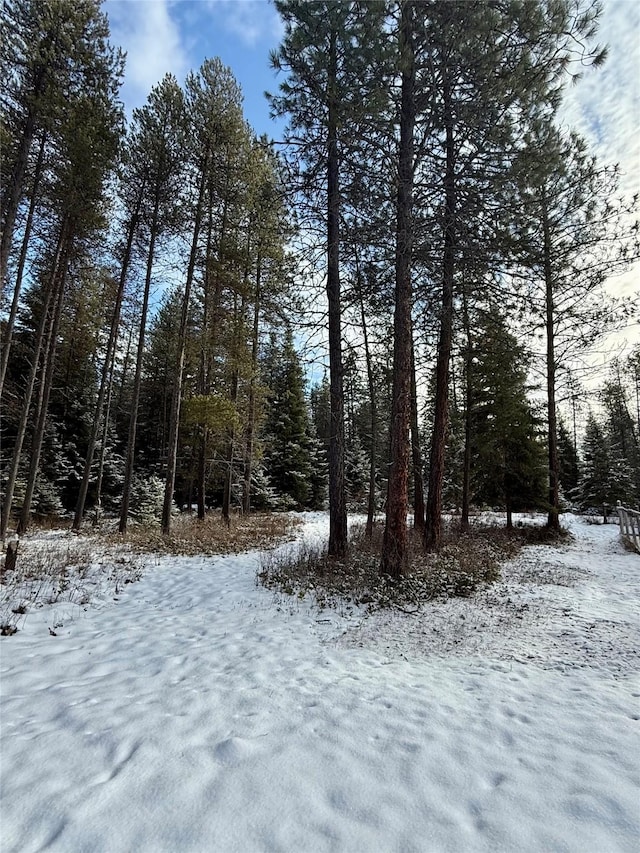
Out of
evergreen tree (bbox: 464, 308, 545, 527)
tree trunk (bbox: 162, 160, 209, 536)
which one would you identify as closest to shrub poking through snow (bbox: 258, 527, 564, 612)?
tree trunk (bbox: 162, 160, 209, 536)

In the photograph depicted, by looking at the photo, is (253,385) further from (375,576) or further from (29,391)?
(375,576)

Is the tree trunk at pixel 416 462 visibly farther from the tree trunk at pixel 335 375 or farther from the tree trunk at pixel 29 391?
the tree trunk at pixel 29 391

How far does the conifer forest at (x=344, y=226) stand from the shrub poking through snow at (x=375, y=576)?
1.64 feet

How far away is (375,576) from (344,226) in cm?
719

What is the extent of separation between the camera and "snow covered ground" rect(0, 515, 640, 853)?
2002 millimetres

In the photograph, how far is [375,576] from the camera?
6715mm

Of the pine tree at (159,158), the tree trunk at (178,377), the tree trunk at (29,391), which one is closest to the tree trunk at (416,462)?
the tree trunk at (178,377)

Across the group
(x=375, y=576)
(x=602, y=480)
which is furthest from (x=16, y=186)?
(x=602, y=480)

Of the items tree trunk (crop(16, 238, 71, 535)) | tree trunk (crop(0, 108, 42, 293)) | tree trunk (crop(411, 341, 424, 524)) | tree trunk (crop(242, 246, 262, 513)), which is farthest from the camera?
tree trunk (crop(242, 246, 262, 513))

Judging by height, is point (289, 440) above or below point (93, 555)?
above

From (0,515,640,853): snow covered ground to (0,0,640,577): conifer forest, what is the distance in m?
2.69

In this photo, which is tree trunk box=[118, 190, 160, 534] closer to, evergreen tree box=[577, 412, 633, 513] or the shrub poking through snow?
the shrub poking through snow

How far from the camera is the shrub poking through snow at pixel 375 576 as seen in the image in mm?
6086

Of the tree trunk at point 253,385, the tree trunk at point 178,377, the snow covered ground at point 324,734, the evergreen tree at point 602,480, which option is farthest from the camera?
the evergreen tree at point 602,480
